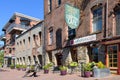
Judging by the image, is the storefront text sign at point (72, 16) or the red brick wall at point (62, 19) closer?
the red brick wall at point (62, 19)

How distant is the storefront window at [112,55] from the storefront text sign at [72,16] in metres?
3.66

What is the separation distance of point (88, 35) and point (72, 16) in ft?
6.44

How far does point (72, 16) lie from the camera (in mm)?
19484

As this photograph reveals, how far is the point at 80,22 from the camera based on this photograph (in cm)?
2059

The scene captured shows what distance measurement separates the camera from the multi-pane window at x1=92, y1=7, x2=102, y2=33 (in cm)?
1856

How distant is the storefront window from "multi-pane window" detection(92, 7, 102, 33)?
1.95 meters

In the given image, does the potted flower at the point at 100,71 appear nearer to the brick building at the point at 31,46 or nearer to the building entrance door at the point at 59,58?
the building entrance door at the point at 59,58

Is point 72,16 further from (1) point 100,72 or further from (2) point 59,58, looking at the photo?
(2) point 59,58

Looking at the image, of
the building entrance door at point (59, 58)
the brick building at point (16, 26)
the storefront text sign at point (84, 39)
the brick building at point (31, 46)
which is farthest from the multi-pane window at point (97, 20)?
the brick building at point (16, 26)

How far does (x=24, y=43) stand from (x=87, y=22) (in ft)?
63.8

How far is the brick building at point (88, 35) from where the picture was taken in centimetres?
1697

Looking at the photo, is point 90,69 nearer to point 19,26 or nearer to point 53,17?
point 53,17

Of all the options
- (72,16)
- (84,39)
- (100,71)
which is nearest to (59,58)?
(84,39)

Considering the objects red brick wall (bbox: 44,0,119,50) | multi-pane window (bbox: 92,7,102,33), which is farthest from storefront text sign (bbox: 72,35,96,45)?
multi-pane window (bbox: 92,7,102,33)
